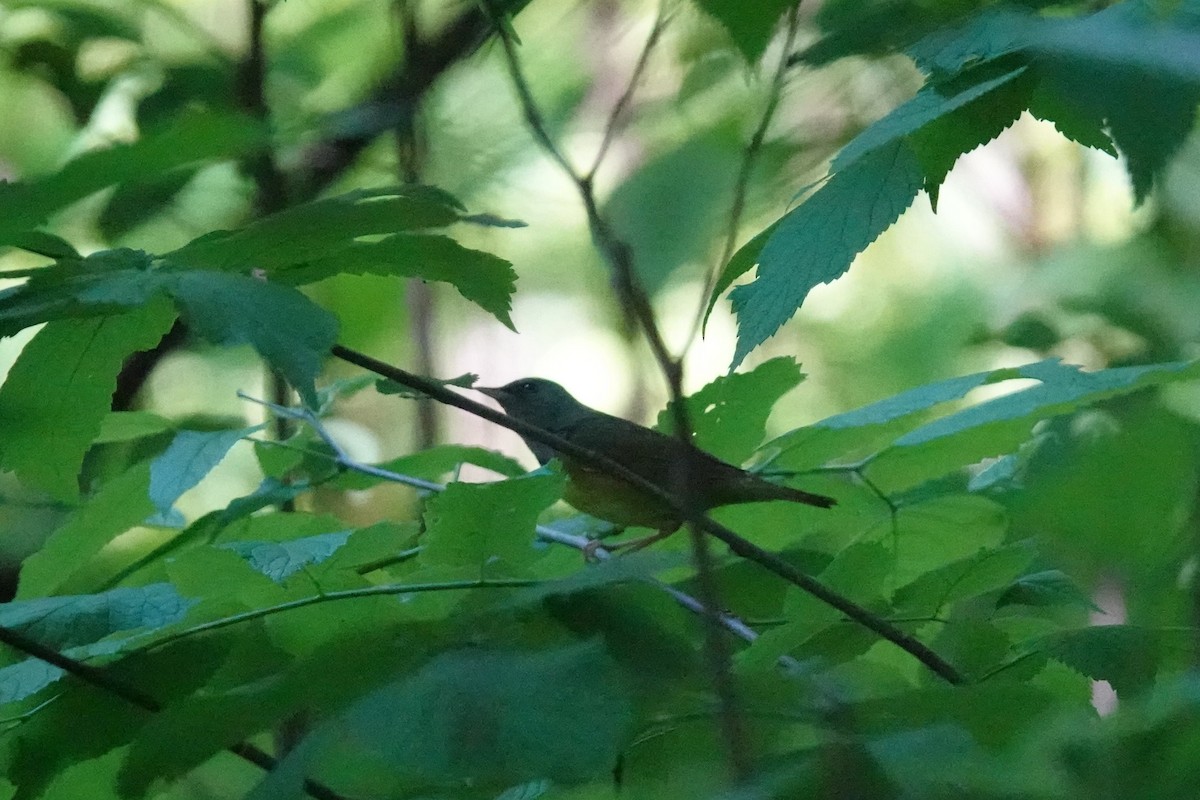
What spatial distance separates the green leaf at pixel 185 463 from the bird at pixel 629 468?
0.30 metres

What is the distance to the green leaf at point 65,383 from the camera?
777mm

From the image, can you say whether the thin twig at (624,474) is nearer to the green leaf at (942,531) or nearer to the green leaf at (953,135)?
the green leaf at (953,135)

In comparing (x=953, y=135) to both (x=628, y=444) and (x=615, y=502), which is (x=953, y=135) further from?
(x=628, y=444)

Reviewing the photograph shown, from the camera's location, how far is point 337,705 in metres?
0.58

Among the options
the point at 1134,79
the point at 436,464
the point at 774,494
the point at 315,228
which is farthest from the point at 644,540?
the point at 1134,79

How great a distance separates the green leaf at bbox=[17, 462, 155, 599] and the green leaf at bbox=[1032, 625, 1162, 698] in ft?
2.63

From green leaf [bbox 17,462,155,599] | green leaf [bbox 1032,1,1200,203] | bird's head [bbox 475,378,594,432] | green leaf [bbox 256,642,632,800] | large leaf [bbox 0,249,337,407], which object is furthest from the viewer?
bird's head [bbox 475,378,594,432]

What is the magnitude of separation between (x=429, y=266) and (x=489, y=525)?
0.20 m

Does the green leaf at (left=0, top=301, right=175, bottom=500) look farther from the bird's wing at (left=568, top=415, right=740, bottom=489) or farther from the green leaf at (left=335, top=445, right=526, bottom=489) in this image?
the bird's wing at (left=568, top=415, right=740, bottom=489)

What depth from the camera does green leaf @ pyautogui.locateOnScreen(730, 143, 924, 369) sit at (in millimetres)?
727

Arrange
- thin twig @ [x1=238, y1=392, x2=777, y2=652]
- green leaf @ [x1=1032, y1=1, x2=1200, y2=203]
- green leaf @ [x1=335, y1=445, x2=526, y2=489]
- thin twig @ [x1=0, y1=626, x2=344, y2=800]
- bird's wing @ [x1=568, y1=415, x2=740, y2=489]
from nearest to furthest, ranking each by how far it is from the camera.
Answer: green leaf @ [x1=1032, y1=1, x2=1200, y2=203]
thin twig @ [x1=0, y1=626, x2=344, y2=800]
thin twig @ [x1=238, y1=392, x2=777, y2=652]
green leaf @ [x1=335, y1=445, x2=526, y2=489]
bird's wing @ [x1=568, y1=415, x2=740, y2=489]

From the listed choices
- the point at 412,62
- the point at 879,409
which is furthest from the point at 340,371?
the point at 412,62

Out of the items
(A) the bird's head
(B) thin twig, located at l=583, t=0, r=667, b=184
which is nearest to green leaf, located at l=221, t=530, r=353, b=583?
(B) thin twig, located at l=583, t=0, r=667, b=184

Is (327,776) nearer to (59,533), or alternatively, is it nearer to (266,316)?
(266,316)
